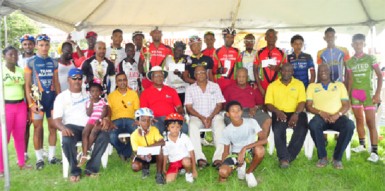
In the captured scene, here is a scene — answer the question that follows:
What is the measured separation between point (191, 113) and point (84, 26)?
3681mm

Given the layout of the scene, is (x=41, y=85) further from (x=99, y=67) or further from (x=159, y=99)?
(x=159, y=99)

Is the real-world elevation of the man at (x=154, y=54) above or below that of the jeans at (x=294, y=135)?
above

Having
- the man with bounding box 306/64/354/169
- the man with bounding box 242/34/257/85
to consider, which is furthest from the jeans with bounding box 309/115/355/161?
the man with bounding box 242/34/257/85

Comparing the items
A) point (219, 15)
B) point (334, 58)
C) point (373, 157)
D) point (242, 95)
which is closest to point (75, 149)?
point (242, 95)

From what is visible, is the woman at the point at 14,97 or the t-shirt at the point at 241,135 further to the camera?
the woman at the point at 14,97

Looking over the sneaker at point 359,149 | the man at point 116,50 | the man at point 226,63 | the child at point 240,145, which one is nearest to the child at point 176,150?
the child at point 240,145

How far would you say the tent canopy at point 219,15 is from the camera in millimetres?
7437

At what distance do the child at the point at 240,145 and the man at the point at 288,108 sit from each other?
31.1 inches

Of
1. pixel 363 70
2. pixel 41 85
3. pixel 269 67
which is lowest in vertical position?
pixel 41 85

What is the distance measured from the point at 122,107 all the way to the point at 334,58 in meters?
3.61

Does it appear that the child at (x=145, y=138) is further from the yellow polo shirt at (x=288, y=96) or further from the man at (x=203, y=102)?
the yellow polo shirt at (x=288, y=96)

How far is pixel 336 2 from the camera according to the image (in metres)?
7.57

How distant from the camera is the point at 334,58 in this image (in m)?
6.16

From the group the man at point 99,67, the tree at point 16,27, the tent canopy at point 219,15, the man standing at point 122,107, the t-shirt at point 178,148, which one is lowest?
the t-shirt at point 178,148
